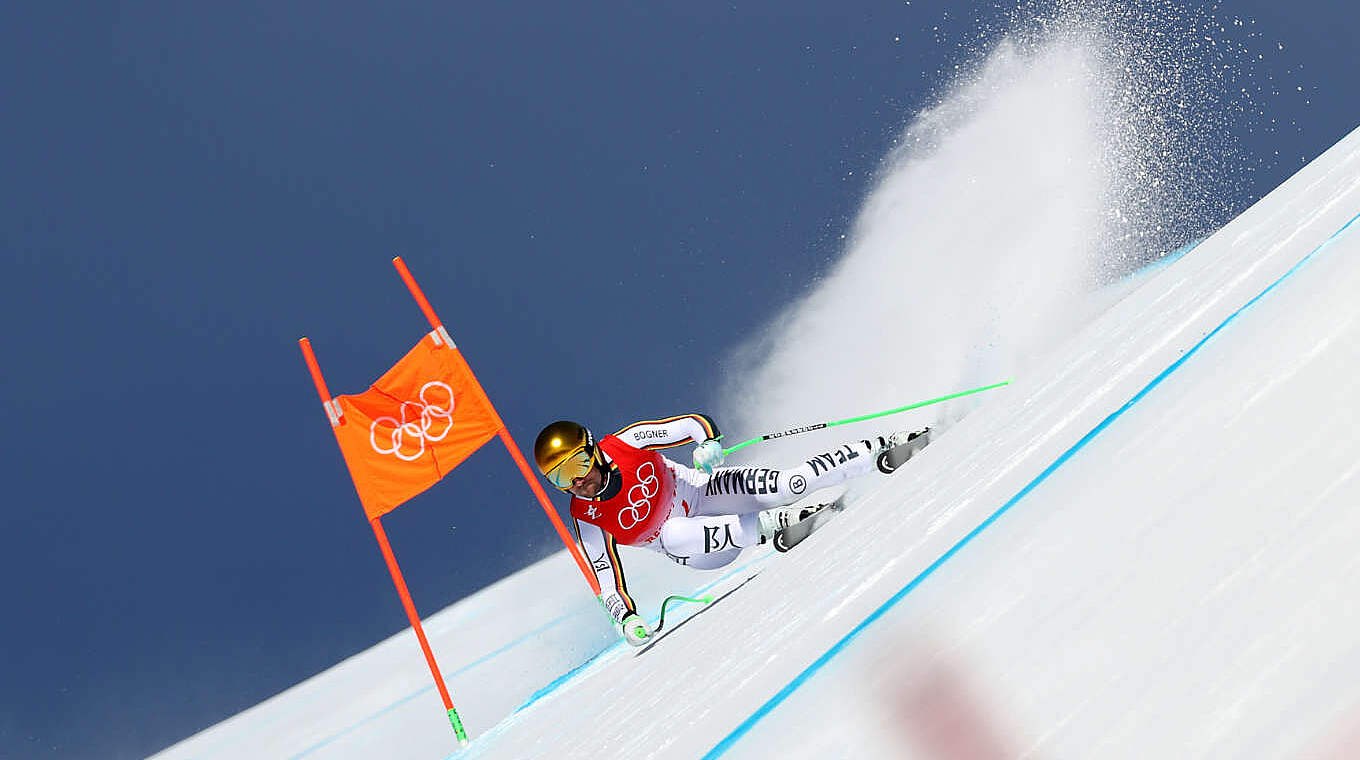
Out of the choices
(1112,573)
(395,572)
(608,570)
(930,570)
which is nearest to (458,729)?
(395,572)

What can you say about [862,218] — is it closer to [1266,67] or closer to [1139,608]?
[1266,67]

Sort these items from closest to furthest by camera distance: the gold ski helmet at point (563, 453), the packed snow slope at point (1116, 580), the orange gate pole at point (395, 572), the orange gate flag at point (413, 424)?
the packed snow slope at point (1116, 580)
the gold ski helmet at point (563, 453)
the orange gate pole at point (395, 572)
the orange gate flag at point (413, 424)

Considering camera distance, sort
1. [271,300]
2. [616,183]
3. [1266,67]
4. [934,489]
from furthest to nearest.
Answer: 1. [616,183]
2. [271,300]
3. [1266,67]
4. [934,489]

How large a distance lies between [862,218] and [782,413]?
54.0 inches

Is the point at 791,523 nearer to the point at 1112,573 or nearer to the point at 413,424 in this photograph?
the point at 413,424

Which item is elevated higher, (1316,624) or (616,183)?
(616,183)

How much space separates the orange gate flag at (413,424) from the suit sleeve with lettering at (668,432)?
0.70 meters

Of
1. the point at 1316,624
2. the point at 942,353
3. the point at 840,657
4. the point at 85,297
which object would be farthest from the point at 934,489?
the point at 85,297

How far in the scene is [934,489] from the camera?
3.89ft

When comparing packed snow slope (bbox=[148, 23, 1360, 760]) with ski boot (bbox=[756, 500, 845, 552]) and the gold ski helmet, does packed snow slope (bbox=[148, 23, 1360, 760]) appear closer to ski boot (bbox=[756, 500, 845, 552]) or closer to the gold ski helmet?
ski boot (bbox=[756, 500, 845, 552])

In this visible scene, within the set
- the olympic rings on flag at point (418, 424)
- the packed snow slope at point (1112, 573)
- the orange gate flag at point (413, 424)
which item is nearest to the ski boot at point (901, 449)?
the packed snow slope at point (1112, 573)

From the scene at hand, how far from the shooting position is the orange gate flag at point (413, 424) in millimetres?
3906

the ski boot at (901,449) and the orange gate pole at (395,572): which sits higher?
the orange gate pole at (395,572)

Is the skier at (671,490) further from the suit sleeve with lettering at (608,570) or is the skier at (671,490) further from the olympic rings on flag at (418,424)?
the olympic rings on flag at (418,424)
